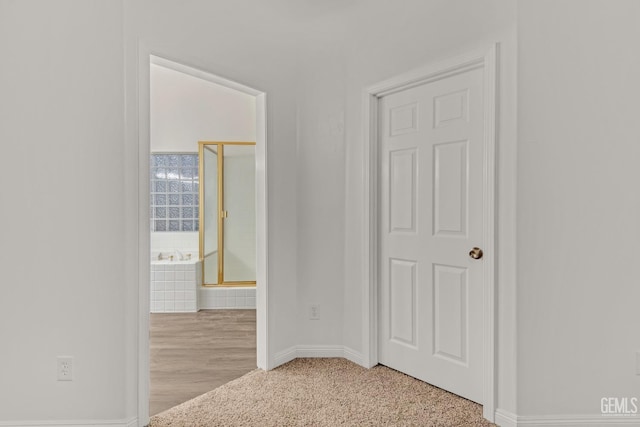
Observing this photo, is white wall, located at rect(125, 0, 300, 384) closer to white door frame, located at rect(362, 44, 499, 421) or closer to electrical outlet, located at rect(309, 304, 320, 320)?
electrical outlet, located at rect(309, 304, 320, 320)

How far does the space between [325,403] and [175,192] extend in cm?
343

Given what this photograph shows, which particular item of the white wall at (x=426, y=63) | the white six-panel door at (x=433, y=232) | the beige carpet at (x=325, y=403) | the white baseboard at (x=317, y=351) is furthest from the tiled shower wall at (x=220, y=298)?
the white six-panel door at (x=433, y=232)

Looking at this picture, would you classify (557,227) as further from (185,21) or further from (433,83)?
(185,21)

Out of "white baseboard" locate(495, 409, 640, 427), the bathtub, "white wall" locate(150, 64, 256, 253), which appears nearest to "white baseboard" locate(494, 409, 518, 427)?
"white baseboard" locate(495, 409, 640, 427)

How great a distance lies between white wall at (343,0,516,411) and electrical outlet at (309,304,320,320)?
0.22m

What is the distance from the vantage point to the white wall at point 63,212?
1852 millimetres

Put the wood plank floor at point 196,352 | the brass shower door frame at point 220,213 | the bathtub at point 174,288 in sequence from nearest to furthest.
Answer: the wood plank floor at point 196,352, the bathtub at point 174,288, the brass shower door frame at point 220,213

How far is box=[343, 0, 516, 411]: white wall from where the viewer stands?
1.90 metres

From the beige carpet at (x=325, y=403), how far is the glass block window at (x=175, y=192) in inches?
106

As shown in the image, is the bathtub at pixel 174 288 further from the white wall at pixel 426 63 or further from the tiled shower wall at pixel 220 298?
the white wall at pixel 426 63

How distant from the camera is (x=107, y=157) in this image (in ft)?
6.27

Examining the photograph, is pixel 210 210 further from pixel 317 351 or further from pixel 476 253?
pixel 476 253

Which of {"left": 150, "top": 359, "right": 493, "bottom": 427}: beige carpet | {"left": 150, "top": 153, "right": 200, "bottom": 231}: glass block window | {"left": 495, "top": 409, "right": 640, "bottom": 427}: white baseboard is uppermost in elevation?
{"left": 150, "top": 153, "right": 200, "bottom": 231}: glass block window

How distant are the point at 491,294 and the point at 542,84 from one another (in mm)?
1077
